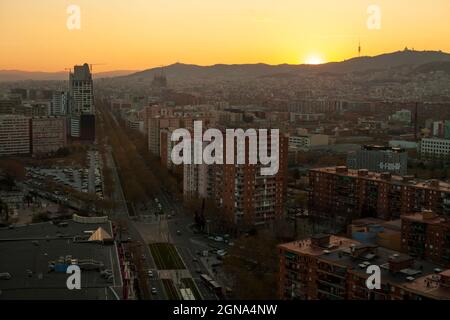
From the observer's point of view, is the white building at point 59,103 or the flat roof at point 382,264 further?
the white building at point 59,103

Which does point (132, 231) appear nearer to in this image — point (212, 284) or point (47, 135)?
point (212, 284)

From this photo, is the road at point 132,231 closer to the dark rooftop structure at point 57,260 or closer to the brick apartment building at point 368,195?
the dark rooftop structure at point 57,260

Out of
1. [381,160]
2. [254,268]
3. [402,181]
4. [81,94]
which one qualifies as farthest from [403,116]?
[254,268]

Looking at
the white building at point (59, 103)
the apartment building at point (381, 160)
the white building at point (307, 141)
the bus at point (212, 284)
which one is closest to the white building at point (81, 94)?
the white building at point (59, 103)

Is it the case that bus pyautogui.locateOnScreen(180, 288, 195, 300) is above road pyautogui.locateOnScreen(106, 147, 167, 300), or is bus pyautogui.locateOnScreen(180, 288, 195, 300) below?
below

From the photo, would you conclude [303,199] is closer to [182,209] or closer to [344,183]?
[344,183]

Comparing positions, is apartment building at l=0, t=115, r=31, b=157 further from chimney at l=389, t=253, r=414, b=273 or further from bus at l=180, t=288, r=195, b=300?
chimney at l=389, t=253, r=414, b=273

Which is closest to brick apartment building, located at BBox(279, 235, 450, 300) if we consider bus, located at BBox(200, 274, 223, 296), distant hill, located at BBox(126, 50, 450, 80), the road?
bus, located at BBox(200, 274, 223, 296)
